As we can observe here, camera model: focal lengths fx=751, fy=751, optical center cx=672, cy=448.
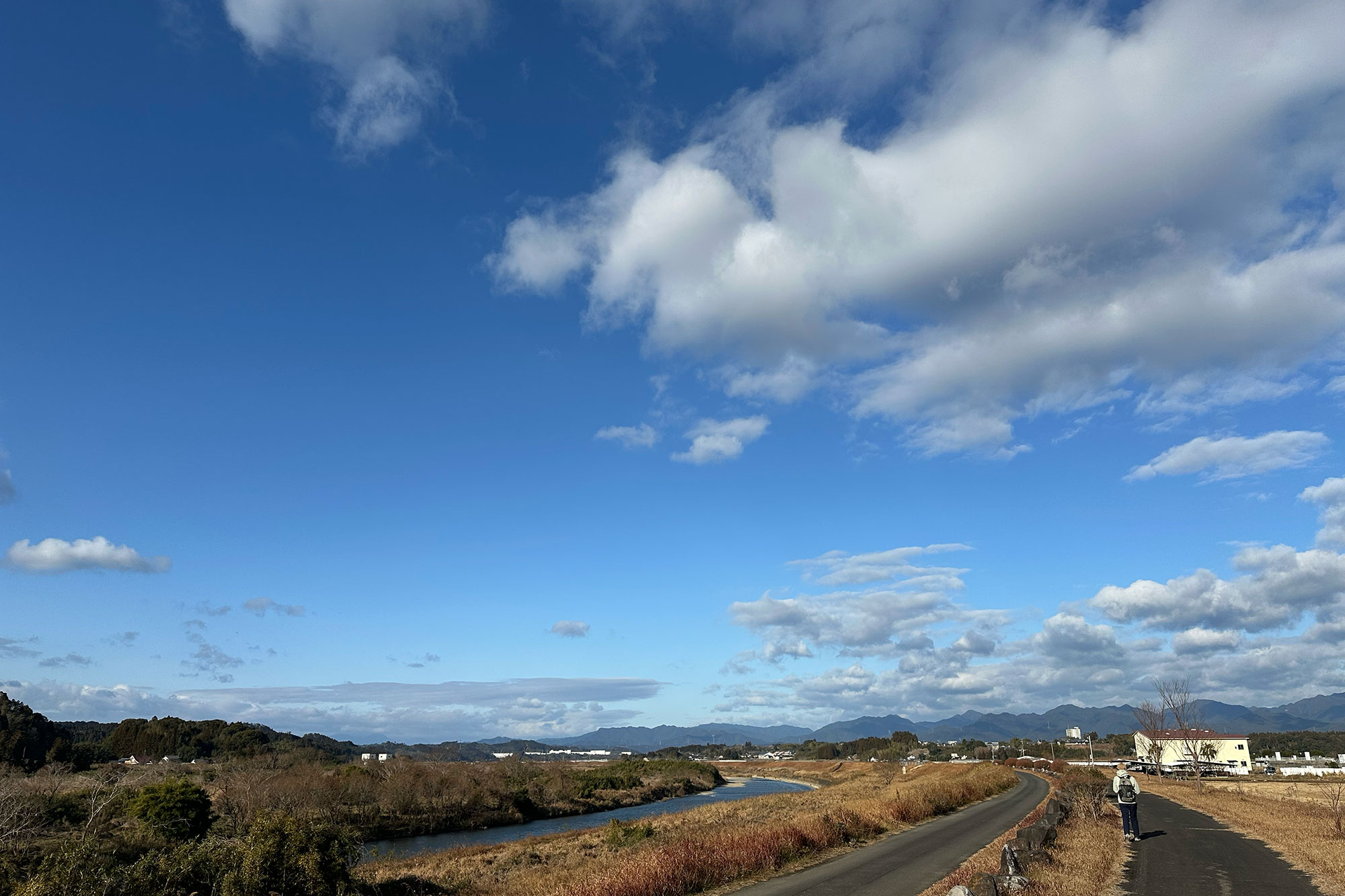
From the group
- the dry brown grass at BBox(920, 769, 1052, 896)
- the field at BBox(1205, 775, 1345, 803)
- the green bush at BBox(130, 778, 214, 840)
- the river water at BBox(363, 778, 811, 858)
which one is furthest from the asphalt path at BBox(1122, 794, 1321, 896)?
the green bush at BBox(130, 778, 214, 840)

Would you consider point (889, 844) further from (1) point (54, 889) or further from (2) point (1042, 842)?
(1) point (54, 889)

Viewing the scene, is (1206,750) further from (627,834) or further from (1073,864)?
(1073,864)

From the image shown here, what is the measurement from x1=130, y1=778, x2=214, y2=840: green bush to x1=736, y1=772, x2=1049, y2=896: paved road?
28.6m

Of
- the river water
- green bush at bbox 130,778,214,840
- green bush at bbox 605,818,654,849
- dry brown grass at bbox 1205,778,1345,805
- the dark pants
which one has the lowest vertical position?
the river water

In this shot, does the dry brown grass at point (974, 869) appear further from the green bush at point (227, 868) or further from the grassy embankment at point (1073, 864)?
the green bush at point (227, 868)

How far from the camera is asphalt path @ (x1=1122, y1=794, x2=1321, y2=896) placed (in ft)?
53.7

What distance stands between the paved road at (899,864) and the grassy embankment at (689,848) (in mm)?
928

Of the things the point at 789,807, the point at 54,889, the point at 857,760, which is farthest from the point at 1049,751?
the point at 54,889

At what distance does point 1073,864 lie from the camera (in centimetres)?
1919

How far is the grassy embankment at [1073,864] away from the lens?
637 inches

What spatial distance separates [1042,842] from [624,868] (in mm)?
12065

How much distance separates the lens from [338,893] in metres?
17.1

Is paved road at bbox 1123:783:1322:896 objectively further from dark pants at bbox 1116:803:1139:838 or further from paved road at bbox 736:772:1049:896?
paved road at bbox 736:772:1049:896

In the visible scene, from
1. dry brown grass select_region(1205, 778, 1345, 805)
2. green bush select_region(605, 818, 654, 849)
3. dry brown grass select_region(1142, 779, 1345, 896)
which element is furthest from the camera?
dry brown grass select_region(1205, 778, 1345, 805)
